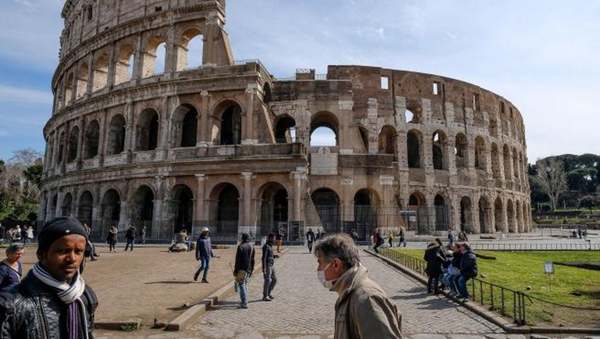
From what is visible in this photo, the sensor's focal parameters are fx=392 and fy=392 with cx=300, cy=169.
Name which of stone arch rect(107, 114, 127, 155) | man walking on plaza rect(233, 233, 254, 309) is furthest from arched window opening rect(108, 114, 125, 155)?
man walking on plaza rect(233, 233, 254, 309)

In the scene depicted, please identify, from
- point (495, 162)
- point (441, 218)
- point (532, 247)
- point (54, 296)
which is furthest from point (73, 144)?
point (495, 162)

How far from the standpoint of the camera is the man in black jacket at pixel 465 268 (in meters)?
8.27

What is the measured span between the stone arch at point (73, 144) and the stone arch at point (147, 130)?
23.5 feet

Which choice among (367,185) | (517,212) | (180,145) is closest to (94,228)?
(180,145)

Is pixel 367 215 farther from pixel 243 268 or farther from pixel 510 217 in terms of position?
pixel 510 217

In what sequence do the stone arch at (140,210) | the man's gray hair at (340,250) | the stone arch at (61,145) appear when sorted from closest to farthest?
the man's gray hair at (340,250) < the stone arch at (140,210) < the stone arch at (61,145)

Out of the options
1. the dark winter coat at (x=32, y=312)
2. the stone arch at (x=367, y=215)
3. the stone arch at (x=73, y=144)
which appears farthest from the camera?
the stone arch at (x=73, y=144)

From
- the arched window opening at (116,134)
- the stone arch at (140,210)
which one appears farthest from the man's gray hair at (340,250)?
the arched window opening at (116,134)

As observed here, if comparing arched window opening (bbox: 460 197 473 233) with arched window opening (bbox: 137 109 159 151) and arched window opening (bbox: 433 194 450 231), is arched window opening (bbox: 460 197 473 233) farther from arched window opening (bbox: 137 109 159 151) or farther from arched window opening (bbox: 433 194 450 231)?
arched window opening (bbox: 137 109 159 151)

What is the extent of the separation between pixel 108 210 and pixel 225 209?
870 cm

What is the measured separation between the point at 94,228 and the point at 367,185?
63.6ft

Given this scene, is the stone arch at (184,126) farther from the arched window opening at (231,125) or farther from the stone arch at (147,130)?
the arched window opening at (231,125)

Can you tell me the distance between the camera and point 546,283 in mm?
10953

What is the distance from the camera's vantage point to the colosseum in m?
24.9
